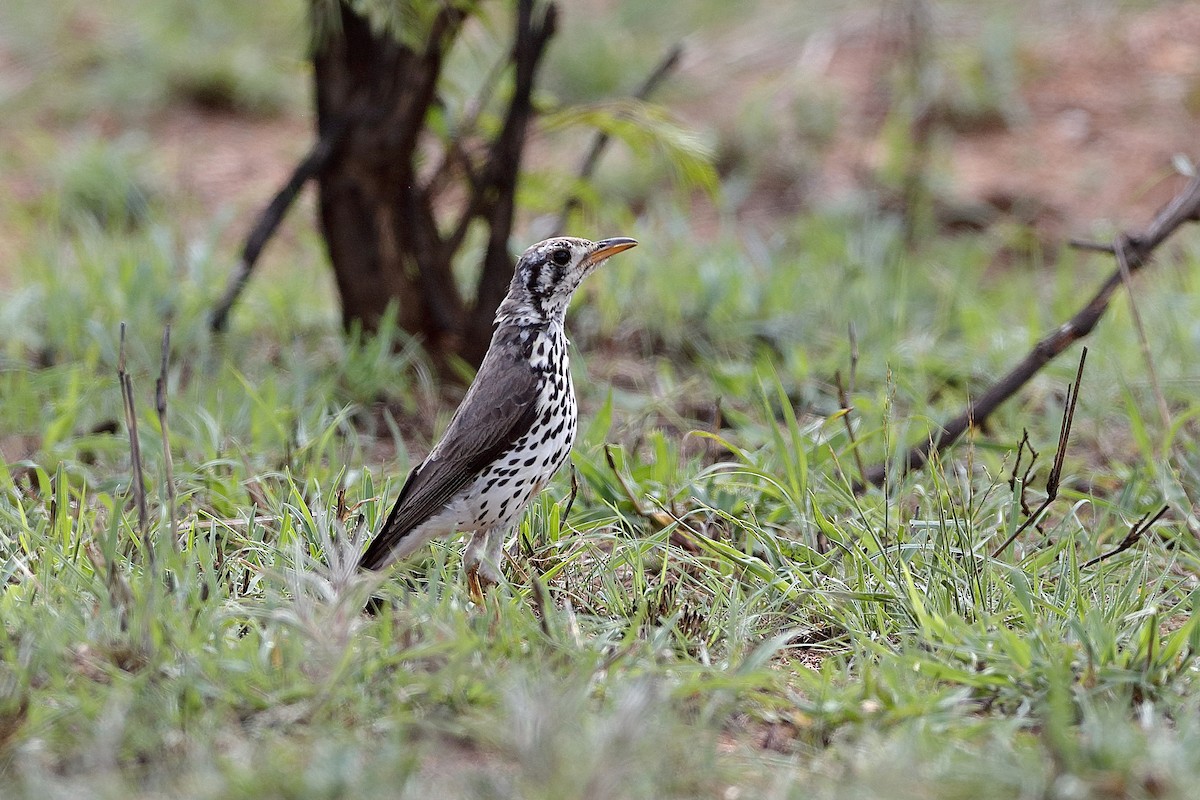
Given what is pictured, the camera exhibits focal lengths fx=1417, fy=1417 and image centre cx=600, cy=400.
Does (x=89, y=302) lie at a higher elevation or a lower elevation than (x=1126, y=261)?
lower

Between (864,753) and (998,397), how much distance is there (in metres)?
1.93

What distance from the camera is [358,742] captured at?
9.09 feet

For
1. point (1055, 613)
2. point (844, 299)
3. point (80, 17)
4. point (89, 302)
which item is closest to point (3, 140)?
point (80, 17)

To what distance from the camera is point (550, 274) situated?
410cm

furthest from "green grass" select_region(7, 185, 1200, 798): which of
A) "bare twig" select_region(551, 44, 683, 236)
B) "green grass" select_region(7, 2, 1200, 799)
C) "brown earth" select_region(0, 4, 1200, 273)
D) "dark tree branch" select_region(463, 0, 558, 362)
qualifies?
"brown earth" select_region(0, 4, 1200, 273)

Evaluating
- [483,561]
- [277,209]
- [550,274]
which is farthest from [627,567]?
[277,209]

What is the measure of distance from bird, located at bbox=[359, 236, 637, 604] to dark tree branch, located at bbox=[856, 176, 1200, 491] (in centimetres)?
106

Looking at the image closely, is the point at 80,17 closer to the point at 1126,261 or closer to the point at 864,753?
the point at 1126,261

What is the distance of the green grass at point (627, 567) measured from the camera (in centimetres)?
273

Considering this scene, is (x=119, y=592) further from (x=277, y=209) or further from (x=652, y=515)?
(x=277, y=209)

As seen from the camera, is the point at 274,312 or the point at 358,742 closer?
the point at 358,742

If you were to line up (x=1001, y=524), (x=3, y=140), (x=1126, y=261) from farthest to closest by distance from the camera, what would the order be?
(x=3, y=140), (x=1126, y=261), (x=1001, y=524)

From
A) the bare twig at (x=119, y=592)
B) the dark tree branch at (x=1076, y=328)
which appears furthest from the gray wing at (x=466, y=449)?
the dark tree branch at (x=1076, y=328)

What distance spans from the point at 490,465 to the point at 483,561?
0.85 ft
